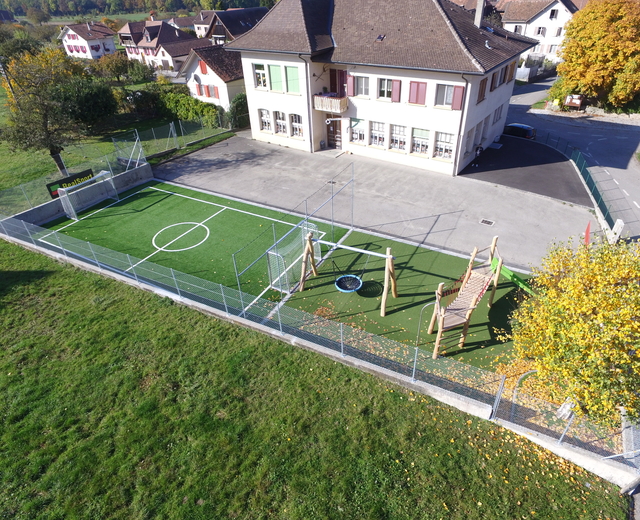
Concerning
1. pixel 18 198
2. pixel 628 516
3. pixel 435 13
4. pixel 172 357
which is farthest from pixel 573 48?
pixel 18 198

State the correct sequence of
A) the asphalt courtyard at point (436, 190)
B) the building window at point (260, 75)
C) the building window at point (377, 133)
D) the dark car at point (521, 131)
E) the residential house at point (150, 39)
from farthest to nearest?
the residential house at point (150, 39) < the dark car at point (521, 131) < the building window at point (260, 75) < the building window at point (377, 133) < the asphalt courtyard at point (436, 190)

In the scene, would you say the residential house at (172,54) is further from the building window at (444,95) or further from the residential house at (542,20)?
the building window at (444,95)

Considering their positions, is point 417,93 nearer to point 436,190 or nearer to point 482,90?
point 482,90

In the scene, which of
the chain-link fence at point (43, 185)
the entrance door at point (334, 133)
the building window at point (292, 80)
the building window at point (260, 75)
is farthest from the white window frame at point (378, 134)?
the chain-link fence at point (43, 185)

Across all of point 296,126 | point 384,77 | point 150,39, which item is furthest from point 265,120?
point 150,39

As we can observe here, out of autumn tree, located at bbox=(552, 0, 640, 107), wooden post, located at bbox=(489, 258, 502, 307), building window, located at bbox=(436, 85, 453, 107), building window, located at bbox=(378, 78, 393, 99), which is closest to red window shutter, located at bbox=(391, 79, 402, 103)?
building window, located at bbox=(378, 78, 393, 99)

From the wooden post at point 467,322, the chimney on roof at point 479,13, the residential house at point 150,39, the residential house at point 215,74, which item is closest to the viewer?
the wooden post at point 467,322

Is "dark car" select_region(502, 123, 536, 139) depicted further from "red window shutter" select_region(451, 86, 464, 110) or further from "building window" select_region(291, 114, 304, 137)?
"building window" select_region(291, 114, 304, 137)
